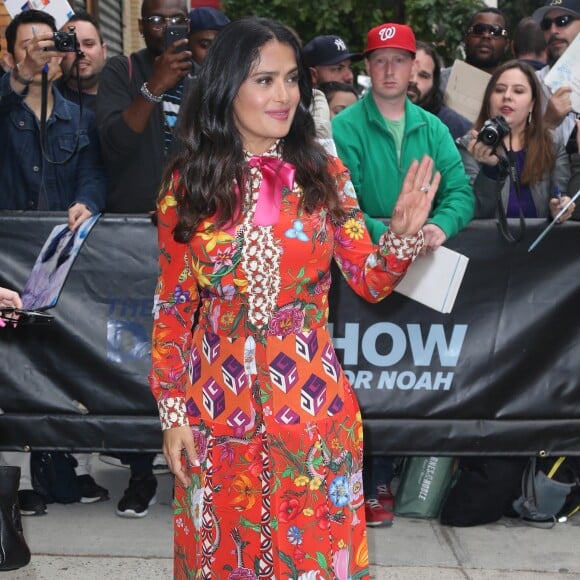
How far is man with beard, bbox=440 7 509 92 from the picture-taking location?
Answer: 24.0 feet

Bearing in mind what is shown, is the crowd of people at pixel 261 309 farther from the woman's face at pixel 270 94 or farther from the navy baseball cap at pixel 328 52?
the navy baseball cap at pixel 328 52

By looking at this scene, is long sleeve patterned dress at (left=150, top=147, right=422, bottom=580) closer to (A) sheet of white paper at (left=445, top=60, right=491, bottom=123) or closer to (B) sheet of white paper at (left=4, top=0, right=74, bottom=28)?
(B) sheet of white paper at (left=4, top=0, right=74, bottom=28)

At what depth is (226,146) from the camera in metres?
3.02

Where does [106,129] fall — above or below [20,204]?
above

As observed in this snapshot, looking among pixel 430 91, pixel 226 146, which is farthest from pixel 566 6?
pixel 226 146

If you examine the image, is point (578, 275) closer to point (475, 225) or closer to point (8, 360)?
point (475, 225)

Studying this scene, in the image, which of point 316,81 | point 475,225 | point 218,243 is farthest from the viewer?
point 316,81

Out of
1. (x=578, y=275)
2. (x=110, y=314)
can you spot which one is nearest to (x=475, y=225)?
(x=578, y=275)

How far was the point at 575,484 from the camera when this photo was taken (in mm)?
5473

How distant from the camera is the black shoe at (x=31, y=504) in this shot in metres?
5.54

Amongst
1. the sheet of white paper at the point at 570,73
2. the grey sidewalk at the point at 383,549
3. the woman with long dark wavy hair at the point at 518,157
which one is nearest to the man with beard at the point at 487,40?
the sheet of white paper at the point at 570,73

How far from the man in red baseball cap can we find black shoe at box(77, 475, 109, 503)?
1.46 meters

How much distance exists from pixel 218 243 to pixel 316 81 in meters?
4.29

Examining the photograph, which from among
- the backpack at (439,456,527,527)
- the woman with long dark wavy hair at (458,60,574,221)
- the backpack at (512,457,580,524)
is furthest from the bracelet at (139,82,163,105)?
the backpack at (512,457,580,524)
